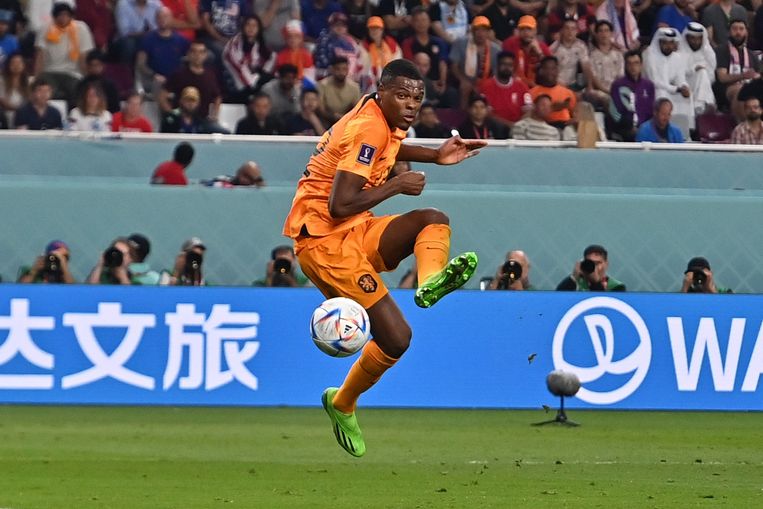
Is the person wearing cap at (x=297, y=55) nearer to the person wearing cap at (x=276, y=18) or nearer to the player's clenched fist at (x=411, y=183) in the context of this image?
the person wearing cap at (x=276, y=18)

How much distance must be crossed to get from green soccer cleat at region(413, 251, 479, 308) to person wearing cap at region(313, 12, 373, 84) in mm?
9590

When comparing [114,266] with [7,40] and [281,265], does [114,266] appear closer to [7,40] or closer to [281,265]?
[281,265]

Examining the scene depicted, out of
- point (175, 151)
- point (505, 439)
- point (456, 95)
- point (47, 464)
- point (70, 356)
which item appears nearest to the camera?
point (47, 464)

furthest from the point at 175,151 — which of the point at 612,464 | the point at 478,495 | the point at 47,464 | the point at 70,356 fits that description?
the point at 478,495

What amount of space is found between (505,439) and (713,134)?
24.1ft

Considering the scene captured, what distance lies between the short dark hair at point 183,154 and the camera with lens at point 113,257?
5.83ft

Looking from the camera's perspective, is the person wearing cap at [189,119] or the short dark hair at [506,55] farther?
the short dark hair at [506,55]

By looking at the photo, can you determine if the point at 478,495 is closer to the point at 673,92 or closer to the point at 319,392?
the point at 319,392

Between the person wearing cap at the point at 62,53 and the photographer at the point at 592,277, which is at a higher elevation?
the person wearing cap at the point at 62,53

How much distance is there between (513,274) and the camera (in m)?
14.9

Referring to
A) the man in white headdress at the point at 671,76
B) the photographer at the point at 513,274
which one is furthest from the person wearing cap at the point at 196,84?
the man in white headdress at the point at 671,76

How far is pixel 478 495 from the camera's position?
8.78m

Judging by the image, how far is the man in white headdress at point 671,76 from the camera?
18125mm

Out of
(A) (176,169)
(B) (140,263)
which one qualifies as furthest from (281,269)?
(A) (176,169)
